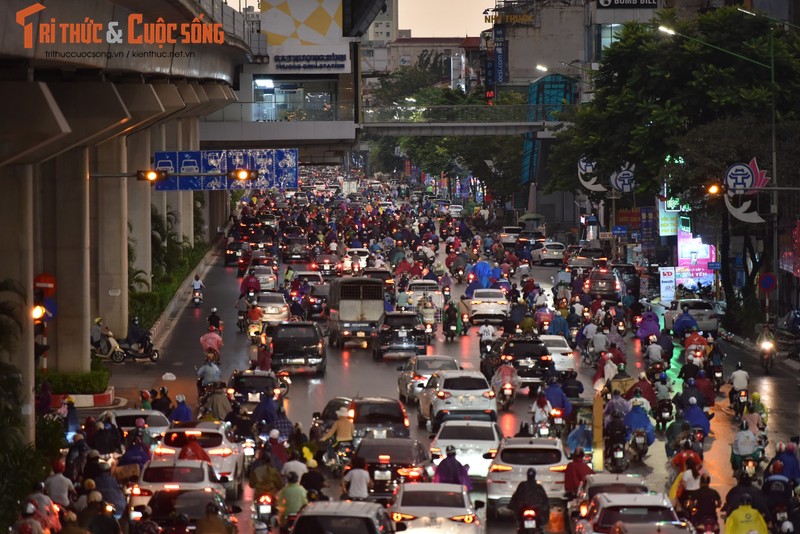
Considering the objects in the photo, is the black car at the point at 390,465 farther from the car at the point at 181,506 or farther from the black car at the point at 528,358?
the black car at the point at 528,358

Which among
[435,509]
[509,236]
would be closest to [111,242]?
[435,509]

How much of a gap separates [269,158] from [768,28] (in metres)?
18.2

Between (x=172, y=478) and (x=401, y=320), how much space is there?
23.7m

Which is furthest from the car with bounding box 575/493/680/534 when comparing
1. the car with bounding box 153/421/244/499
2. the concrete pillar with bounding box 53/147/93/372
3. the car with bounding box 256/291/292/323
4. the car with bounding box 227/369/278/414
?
the car with bounding box 256/291/292/323

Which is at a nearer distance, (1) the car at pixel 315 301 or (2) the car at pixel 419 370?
(2) the car at pixel 419 370

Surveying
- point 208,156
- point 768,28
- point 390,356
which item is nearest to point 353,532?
point 390,356

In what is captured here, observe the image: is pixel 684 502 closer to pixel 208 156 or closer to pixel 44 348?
pixel 44 348

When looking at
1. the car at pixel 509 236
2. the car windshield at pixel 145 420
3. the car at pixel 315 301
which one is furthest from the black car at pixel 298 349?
the car at pixel 509 236

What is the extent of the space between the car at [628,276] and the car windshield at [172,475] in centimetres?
3705

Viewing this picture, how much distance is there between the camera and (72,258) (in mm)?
39125

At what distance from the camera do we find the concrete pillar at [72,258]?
1531 inches

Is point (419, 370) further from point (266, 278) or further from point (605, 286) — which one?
point (266, 278)

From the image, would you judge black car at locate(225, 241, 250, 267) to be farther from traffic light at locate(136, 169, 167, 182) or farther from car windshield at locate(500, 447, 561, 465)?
car windshield at locate(500, 447, 561, 465)

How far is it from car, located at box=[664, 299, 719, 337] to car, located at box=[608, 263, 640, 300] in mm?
5976
